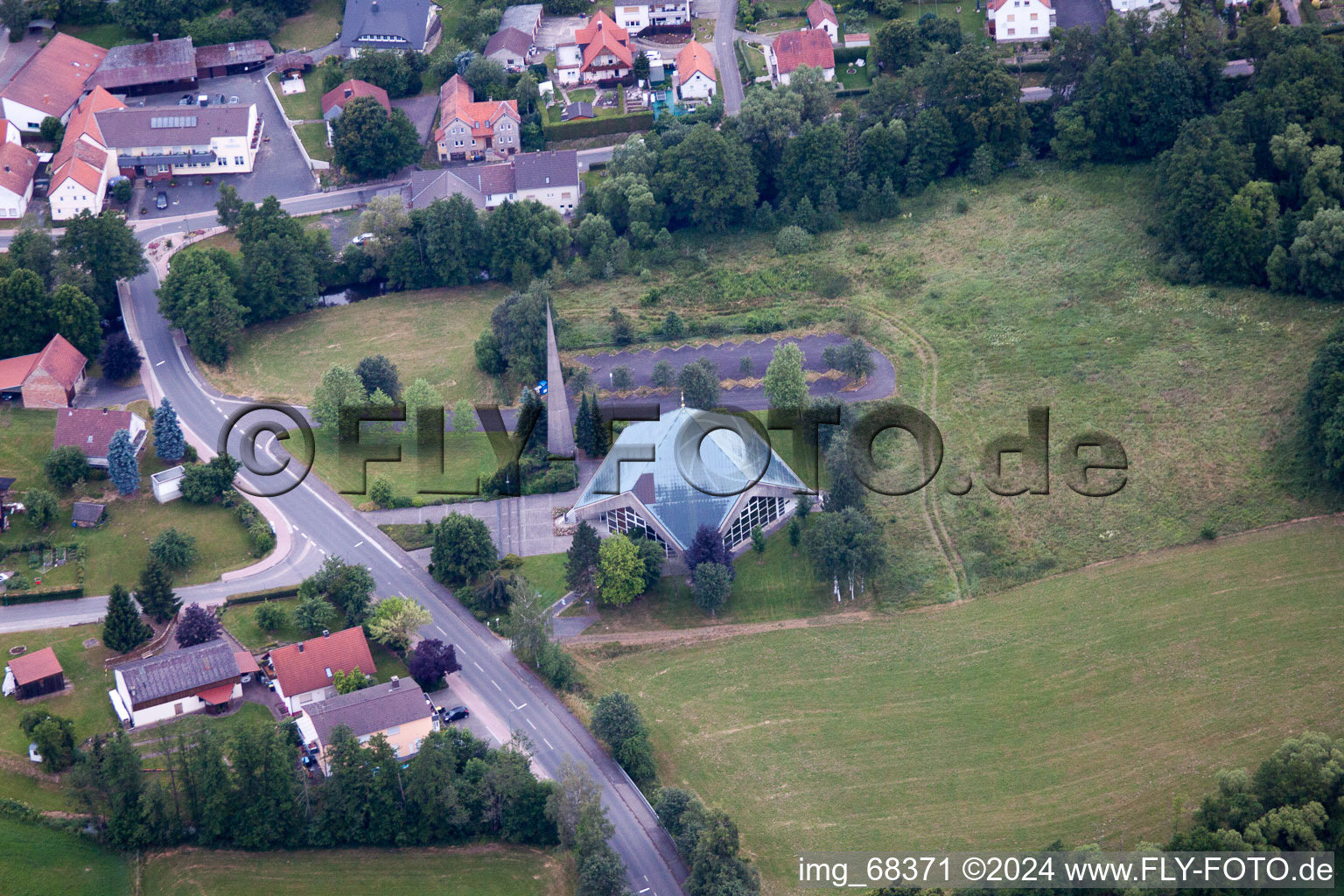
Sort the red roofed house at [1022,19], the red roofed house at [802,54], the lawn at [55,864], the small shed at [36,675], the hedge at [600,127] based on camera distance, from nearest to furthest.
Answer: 1. the lawn at [55,864]
2. the small shed at [36,675]
3. the red roofed house at [1022,19]
4. the hedge at [600,127]
5. the red roofed house at [802,54]

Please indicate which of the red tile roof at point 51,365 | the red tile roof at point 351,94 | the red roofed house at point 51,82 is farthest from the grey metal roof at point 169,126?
the red tile roof at point 51,365

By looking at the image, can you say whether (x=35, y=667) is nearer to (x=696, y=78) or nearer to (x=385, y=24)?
(x=696, y=78)

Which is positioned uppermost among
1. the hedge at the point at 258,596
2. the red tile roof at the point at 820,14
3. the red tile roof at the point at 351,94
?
the red tile roof at the point at 820,14

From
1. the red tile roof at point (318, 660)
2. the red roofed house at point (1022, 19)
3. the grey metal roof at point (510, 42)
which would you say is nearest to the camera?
the red tile roof at point (318, 660)

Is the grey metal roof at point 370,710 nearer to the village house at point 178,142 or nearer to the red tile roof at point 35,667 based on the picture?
the red tile roof at point 35,667

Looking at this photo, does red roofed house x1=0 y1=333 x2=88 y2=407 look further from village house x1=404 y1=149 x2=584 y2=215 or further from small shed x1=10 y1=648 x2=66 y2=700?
village house x1=404 y1=149 x2=584 y2=215

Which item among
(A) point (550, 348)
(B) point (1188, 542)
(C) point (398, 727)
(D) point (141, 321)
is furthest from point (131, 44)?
(B) point (1188, 542)
